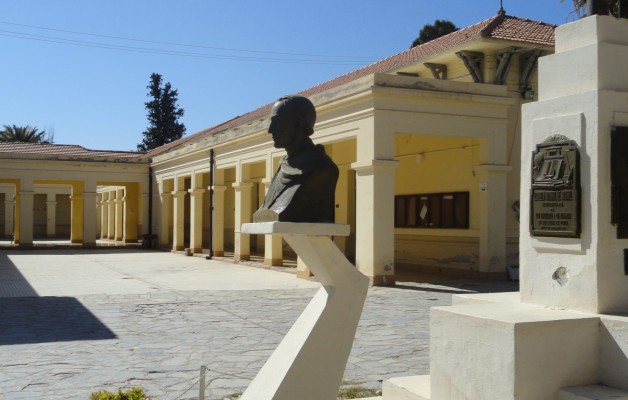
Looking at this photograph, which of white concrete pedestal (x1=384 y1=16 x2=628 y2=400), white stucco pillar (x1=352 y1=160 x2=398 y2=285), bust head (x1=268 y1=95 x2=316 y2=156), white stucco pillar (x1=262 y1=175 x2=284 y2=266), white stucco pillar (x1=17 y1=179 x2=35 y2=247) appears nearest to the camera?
white concrete pedestal (x1=384 y1=16 x2=628 y2=400)

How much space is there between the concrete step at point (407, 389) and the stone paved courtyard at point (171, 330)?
859 mm

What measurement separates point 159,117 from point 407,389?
171 ft

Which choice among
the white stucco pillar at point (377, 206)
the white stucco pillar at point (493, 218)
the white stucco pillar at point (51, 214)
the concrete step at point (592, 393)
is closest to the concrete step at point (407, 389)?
the concrete step at point (592, 393)

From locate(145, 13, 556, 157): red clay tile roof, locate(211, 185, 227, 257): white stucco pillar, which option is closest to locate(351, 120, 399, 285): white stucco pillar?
locate(145, 13, 556, 157): red clay tile roof

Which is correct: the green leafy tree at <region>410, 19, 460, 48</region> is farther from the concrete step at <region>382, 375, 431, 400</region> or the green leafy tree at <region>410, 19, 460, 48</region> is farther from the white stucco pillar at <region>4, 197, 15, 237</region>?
the concrete step at <region>382, 375, 431, 400</region>

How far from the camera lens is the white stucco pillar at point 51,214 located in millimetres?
42969

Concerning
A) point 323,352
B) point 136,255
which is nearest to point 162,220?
point 136,255

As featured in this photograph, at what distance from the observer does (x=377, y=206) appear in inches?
554

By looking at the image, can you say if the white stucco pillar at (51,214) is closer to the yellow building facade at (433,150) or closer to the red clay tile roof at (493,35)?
the yellow building facade at (433,150)

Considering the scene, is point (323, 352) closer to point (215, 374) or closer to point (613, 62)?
point (215, 374)

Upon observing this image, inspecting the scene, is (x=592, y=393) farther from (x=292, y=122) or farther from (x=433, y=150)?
(x=433, y=150)

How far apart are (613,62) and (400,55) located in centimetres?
1658

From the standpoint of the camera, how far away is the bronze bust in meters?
4.84

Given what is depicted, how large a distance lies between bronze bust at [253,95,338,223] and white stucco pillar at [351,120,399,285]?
9009 millimetres
